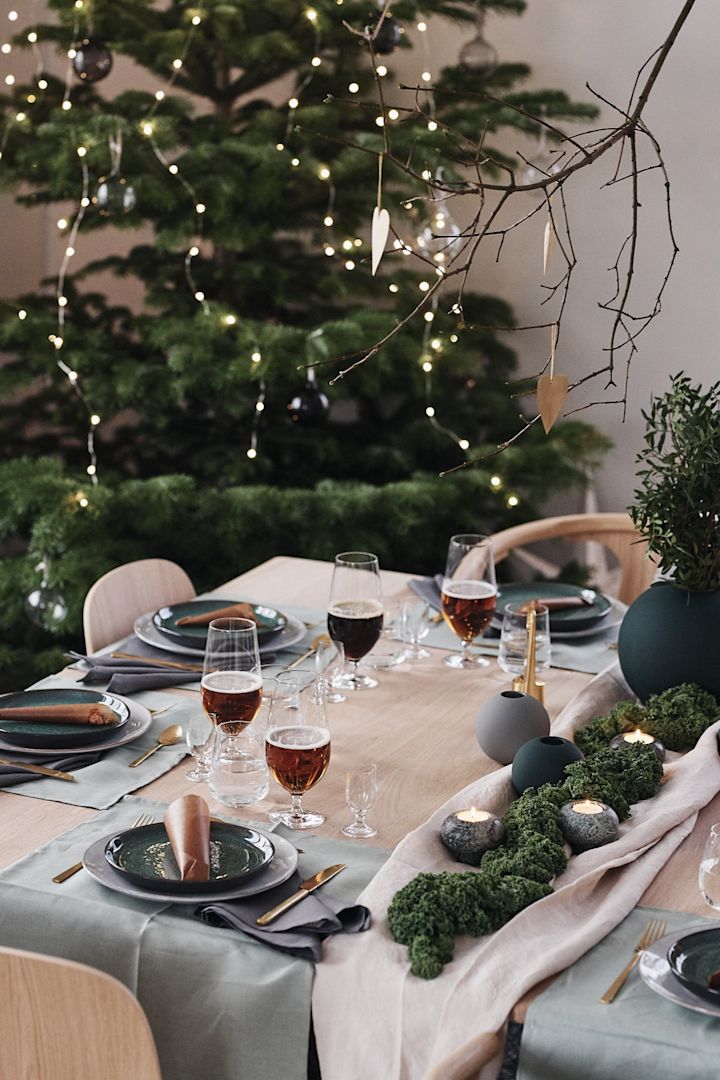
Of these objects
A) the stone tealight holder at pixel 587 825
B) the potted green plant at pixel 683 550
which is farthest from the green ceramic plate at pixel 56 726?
the potted green plant at pixel 683 550

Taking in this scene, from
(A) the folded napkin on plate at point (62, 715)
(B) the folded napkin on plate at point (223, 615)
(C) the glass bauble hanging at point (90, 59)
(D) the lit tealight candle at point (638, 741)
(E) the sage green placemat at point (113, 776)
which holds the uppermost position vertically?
(C) the glass bauble hanging at point (90, 59)

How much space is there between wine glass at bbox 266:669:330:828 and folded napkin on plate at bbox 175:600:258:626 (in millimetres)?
585

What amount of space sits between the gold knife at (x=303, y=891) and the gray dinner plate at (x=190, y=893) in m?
0.02

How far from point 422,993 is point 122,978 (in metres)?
0.28

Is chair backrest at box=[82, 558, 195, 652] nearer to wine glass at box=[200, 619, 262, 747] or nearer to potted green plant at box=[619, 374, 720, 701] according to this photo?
wine glass at box=[200, 619, 262, 747]

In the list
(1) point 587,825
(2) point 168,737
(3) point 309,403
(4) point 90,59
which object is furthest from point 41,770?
(4) point 90,59

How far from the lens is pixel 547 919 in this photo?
1143 mm

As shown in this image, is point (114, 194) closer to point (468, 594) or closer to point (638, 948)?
point (468, 594)

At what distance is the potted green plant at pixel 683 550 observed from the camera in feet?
5.32

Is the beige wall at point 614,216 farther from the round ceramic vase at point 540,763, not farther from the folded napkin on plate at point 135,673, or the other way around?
the round ceramic vase at point 540,763

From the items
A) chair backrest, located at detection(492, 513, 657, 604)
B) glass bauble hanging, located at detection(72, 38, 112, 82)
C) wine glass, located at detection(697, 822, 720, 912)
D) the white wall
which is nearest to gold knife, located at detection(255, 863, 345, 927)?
wine glass, located at detection(697, 822, 720, 912)

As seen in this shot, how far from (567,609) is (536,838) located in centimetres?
87

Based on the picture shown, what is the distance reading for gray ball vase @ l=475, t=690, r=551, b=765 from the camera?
1.50 metres

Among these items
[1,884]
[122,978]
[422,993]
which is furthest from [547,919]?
[1,884]
